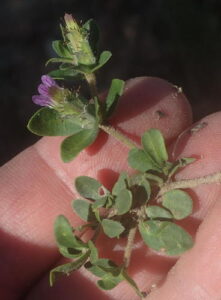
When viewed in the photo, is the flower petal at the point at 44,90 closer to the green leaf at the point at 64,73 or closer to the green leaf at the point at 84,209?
the green leaf at the point at 64,73

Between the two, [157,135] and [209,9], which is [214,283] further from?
[209,9]

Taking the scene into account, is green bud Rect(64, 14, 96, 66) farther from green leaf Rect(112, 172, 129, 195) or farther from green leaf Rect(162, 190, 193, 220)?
green leaf Rect(162, 190, 193, 220)

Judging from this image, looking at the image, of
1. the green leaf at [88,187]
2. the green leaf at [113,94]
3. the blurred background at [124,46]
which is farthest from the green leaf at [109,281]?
the blurred background at [124,46]

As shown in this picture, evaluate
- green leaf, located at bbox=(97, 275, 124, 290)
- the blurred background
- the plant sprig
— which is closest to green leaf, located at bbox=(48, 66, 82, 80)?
the plant sprig

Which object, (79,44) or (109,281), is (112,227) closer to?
(109,281)

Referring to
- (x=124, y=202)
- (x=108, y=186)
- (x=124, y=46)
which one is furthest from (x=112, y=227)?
(x=124, y=46)

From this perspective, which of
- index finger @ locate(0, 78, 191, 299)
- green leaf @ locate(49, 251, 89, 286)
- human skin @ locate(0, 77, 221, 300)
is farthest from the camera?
index finger @ locate(0, 78, 191, 299)
